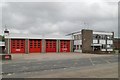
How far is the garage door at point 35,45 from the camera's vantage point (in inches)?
2009

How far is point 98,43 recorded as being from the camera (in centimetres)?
5741

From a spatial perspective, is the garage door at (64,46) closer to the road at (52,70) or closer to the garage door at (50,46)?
the garage door at (50,46)

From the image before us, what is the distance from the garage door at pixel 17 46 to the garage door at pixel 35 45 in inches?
88.3

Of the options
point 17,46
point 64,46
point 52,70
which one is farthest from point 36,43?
point 52,70

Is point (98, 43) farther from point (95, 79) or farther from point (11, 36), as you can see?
point (95, 79)

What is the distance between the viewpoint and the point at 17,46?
4938cm

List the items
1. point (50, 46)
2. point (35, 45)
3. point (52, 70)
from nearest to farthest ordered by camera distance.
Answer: point (52, 70), point (35, 45), point (50, 46)

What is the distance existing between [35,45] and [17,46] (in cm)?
501

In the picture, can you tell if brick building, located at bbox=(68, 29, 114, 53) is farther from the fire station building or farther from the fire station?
the fire station building

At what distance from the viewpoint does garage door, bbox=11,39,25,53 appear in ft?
160

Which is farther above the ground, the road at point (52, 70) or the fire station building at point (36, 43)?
the fire station building at point (36, 43)

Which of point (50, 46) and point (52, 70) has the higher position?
point (50, 46)

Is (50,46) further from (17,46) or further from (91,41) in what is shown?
(91,41)

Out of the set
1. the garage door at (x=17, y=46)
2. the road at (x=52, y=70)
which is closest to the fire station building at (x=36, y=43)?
the garage door at (x=17, y=46)
